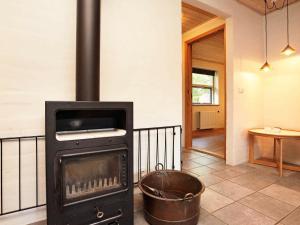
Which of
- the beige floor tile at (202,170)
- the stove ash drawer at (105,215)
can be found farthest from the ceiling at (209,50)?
the stove ash drawer at (105,215)

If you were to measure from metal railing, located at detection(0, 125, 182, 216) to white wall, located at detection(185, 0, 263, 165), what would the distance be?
1.17m

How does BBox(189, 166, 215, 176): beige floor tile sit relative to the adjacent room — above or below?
below

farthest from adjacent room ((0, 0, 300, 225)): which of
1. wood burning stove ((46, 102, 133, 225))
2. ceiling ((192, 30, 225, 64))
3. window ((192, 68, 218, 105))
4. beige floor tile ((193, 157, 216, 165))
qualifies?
window ((192, 68, 218, 105))

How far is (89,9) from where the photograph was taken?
4.34 feet

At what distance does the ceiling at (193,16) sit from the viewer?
2965 mm

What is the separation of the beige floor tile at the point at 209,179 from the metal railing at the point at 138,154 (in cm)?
50

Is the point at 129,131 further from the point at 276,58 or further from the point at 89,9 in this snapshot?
the point at 276,58

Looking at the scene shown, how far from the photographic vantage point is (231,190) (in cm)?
203

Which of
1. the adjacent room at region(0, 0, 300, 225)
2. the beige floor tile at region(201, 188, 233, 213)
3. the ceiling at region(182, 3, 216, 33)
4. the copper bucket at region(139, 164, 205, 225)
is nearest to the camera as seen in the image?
the adjacent room at region(0, 0, 300, 225)

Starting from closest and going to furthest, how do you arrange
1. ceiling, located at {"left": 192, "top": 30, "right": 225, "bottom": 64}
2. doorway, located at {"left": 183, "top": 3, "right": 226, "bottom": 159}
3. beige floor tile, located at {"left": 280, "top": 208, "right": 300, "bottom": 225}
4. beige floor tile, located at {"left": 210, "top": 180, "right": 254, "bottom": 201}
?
beige floor tile, located at {"left": 280, "top": 208, "right": 300, "bottom": 225}
beige floor tile, located at {"left": 210, "top": 180, "right": 254, "bottom": 201}
ceiling, located at {"left": 192, "top": 30, "right": 225, "bottom": 64}
doorway, located at {"left": 183, "top": 3, "right": 226, "bottom": 159}

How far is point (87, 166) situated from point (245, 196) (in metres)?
1.66

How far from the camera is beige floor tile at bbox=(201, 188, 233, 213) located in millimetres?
1688

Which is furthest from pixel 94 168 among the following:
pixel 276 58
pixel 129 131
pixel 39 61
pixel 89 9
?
pixel 276 58

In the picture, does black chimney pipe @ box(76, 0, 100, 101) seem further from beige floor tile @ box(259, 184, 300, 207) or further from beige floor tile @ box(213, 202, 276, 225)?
beige floor tile @ box(259, 184, 300, 207)
